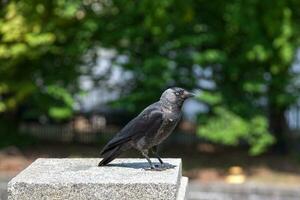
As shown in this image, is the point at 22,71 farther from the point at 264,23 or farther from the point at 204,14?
the point at 264,23

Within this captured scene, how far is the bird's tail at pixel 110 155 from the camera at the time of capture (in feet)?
22.4

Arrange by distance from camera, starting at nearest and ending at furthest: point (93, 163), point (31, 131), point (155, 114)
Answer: point (155, 114) < point (93, 163) < point (31, 131)

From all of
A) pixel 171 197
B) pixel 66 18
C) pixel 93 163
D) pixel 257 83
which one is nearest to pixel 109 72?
pixel 66 18

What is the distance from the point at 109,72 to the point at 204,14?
2.43m

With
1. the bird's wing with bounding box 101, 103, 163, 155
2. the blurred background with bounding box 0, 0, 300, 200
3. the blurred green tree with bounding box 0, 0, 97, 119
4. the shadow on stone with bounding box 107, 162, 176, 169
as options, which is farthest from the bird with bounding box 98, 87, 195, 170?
the blurred green tree with bounding box 0, 0, 97, 119

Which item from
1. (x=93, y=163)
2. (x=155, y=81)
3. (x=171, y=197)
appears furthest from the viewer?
(x=155, y=81)

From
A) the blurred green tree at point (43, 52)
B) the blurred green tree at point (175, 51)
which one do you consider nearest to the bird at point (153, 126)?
the blurred green tree at point (175, 51)

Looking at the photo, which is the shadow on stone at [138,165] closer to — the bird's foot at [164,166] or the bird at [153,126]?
the bird's foot at [164,166]

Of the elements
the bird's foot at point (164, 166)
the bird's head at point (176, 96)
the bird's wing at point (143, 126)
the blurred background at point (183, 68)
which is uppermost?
the bird's head at point (176, 96)

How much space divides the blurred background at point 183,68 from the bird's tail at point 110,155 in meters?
7.75

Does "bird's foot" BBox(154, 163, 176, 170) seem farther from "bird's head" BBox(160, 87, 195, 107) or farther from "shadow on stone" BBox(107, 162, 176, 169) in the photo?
"bird's head" BBox(160, 87, 195, 107)

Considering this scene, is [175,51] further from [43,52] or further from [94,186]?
[94,186]

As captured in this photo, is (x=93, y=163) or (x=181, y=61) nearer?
(x=93, y=163)

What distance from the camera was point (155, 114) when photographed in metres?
6.70
